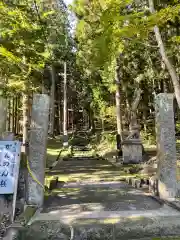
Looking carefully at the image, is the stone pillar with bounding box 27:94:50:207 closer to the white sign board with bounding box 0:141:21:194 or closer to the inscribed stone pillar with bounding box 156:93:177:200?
the white sign board with bounding box 0:141:21:194

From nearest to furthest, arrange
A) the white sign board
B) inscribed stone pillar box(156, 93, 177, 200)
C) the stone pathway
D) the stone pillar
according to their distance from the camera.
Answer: the stone pathway < the white sign board < the stone pillar < inscribed stone pillar box(156, 93, 177, 200)

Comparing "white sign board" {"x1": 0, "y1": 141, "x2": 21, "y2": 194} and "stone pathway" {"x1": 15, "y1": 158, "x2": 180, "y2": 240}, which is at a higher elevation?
"white sign board" {"x1": 0, "y1": 141, "x2": 21, "y2": 194}

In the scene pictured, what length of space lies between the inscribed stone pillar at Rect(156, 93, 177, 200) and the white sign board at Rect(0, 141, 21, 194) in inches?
113

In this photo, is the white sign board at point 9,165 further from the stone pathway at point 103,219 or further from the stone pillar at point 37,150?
the stone pathway at point 103,219

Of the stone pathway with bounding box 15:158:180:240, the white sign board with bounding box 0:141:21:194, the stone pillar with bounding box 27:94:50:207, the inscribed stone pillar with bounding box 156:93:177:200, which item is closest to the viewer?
the stone pathway with bounding box 15:158:180:240

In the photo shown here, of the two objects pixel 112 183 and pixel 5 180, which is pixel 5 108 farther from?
pixel 112 183

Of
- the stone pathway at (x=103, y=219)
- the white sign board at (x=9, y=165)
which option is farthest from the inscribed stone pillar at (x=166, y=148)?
the white sign board at (x=9, y=165)

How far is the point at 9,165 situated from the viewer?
4656 mm

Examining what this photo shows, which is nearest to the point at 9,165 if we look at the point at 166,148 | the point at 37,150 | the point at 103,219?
the point at 37,150

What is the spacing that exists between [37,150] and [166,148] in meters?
2.62

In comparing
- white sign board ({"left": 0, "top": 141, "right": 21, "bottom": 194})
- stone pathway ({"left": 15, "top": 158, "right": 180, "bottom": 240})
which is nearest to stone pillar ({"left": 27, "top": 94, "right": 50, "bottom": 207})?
stone pathway ({"left": 15, "top": 158, "right": 180, "bottom": 240})

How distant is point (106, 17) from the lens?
26.3ft

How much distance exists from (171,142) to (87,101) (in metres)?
28.3

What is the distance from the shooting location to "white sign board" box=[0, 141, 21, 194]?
180 inches
